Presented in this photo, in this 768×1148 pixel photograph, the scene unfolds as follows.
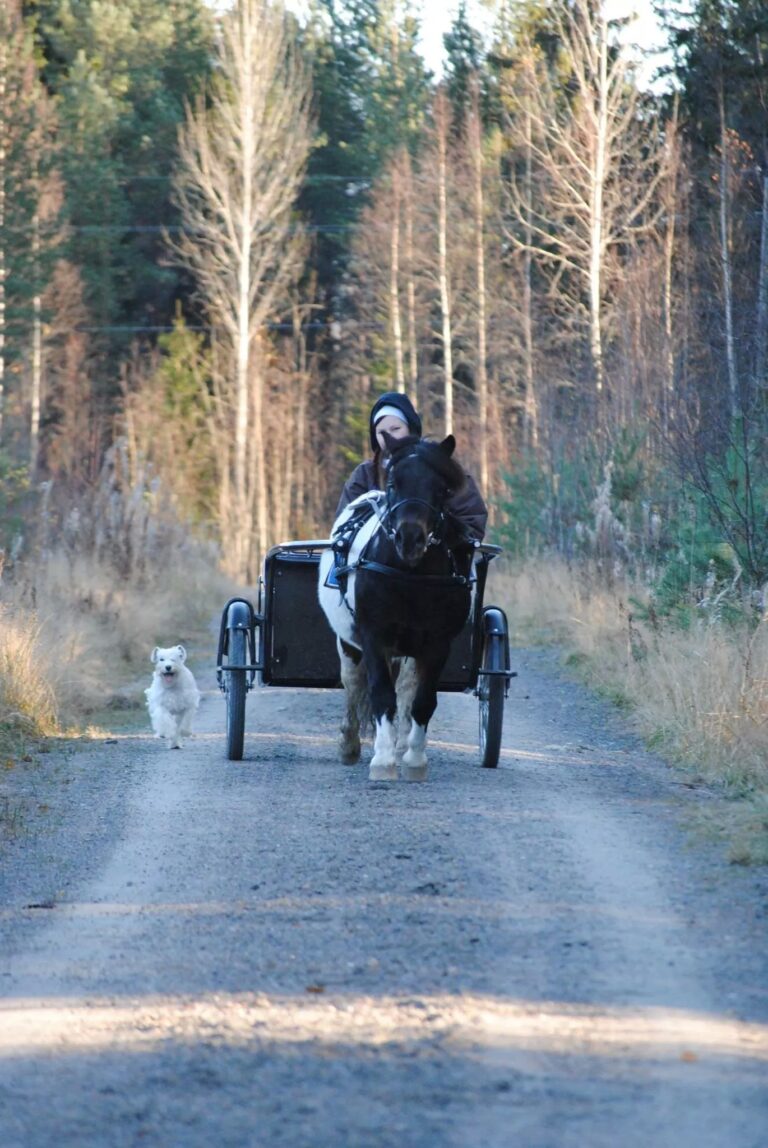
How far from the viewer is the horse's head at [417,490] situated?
7941 millimetres

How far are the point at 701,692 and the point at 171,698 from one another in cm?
339

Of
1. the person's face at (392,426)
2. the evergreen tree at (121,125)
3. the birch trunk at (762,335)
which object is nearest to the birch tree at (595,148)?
the birch trunk at (762,335)

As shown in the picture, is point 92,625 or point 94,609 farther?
point 94,609

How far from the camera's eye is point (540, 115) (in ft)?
93.6

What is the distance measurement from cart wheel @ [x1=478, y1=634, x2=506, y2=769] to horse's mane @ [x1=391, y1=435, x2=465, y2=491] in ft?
4.05

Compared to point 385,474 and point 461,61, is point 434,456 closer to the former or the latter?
point 385,474

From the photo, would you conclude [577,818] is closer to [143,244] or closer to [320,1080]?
[320,1080]

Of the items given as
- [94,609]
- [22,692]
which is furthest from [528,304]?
[22,692]

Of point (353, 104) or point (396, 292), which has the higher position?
point (353, 104)

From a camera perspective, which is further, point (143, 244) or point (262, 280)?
point (143, 244)

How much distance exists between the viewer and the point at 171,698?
10.5 meters

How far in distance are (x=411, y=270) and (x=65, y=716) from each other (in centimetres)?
3021

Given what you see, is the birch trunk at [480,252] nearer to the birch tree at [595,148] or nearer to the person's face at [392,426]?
the birch tree at [595,148]

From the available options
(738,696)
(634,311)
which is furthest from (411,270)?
(738,696)
